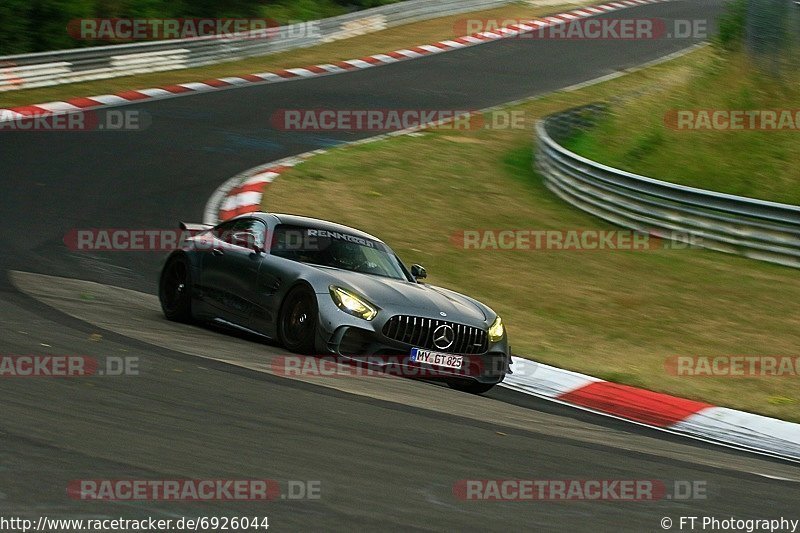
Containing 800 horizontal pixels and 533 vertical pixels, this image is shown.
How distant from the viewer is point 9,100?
22.5 meters

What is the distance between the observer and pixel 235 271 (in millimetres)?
10023

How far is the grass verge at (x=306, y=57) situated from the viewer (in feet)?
77.9

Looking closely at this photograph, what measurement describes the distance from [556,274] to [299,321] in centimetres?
571

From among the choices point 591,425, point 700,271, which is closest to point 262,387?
point 591,425

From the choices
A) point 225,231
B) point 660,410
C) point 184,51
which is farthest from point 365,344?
point 184,51

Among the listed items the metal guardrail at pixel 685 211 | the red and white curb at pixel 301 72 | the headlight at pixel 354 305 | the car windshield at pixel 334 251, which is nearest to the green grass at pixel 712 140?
the metal guardrail at pixel 685 211

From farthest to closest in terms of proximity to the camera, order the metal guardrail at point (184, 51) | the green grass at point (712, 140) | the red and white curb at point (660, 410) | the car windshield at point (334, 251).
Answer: the metal guardrail at point (184, 51) → the green grass at point (712, 140) → the car windshield at point (334, 251) → the red and white curb at point (660, 410)

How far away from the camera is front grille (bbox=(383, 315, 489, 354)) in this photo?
8898 mm

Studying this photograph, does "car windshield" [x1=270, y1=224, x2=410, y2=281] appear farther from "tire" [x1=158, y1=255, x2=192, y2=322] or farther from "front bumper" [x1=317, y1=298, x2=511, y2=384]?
"tire" [x1=158, y1=255, x2=192, y2=322]

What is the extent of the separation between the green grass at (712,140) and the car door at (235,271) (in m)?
9.47

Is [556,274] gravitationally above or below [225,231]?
below

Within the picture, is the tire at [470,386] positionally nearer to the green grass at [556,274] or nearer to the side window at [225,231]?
the green grass at [556,274]

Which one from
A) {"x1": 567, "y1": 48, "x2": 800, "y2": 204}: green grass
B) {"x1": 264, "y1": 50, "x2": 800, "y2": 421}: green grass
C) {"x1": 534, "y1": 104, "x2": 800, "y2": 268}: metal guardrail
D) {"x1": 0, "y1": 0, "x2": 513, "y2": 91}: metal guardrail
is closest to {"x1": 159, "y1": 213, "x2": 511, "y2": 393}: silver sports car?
{"x1": 264, "y1": 50, "x2": 800, "y2": 421}: green grass

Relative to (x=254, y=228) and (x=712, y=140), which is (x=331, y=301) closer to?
(x=254, y=228)
